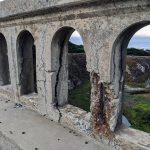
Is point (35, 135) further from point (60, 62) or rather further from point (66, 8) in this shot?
point (66, 8)

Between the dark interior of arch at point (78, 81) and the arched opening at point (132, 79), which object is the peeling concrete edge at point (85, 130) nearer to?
the arched opening at point (132, 79)

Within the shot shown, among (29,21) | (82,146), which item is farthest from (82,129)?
(29,21)

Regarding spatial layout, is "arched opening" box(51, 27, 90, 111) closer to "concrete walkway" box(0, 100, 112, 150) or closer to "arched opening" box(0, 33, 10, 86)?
"concrete walkway" box(0, 100, 112, 150)

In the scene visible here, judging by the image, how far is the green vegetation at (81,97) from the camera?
11118 millimetres

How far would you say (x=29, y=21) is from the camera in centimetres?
772

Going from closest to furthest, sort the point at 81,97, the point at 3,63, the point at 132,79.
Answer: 1. the point at 3,63
2. the point at 81,97
3. the point at 132,79

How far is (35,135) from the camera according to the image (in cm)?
669

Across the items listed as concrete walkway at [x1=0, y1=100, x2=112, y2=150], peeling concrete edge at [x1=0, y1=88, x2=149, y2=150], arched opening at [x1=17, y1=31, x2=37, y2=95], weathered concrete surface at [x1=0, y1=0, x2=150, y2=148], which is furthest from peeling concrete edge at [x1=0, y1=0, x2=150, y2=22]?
concrete walkway at [x1=0, y1=100, x2=112, y2=150]

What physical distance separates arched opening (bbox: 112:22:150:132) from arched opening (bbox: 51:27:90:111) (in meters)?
1.69

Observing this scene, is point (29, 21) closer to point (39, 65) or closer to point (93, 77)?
point (39, 65)

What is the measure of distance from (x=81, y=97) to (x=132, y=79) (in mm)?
7196

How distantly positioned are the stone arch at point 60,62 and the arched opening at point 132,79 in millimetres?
1716

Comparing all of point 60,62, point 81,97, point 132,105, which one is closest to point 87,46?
point 60,62

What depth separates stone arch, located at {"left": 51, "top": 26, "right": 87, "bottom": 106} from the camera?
710cm
